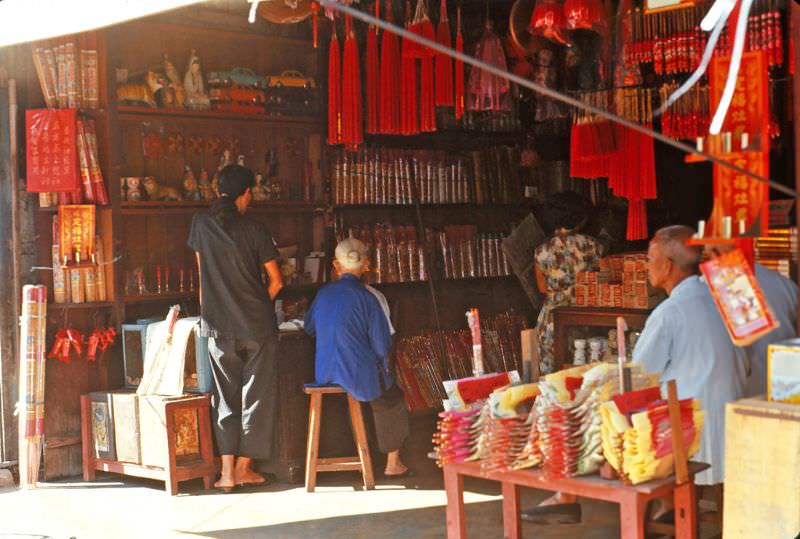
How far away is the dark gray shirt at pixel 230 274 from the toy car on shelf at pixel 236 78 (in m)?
1.15

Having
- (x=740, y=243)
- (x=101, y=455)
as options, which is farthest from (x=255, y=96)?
(x=740, y=243)

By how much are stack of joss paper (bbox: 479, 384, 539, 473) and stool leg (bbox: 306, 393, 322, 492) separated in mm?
2523

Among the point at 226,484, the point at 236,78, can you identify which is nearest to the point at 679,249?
the point at 226,484

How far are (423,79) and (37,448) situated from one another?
3445 mm

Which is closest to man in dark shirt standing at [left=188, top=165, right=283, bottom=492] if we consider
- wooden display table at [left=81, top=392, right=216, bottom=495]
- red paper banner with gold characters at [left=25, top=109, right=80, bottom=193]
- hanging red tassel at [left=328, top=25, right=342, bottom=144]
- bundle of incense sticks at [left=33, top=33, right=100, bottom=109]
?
wooden display table at [left=81, top=392, right=216, bottom=495]

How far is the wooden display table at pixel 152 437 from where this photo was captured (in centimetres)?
606

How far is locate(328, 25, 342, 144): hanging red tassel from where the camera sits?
7234mm

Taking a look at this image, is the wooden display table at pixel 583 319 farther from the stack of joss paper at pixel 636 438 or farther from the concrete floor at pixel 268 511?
the stack of joss paper at pixel 636 438

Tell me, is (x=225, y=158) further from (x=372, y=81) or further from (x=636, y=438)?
(x=636, y=438)

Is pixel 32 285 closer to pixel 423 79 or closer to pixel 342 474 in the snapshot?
pixel 342 474

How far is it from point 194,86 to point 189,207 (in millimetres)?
783

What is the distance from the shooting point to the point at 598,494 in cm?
329

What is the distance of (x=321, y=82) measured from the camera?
739 cm

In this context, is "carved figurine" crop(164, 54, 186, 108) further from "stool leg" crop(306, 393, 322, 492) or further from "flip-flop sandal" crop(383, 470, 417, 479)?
"flip-flop sandal" crop(383, 470, 417, 479)
